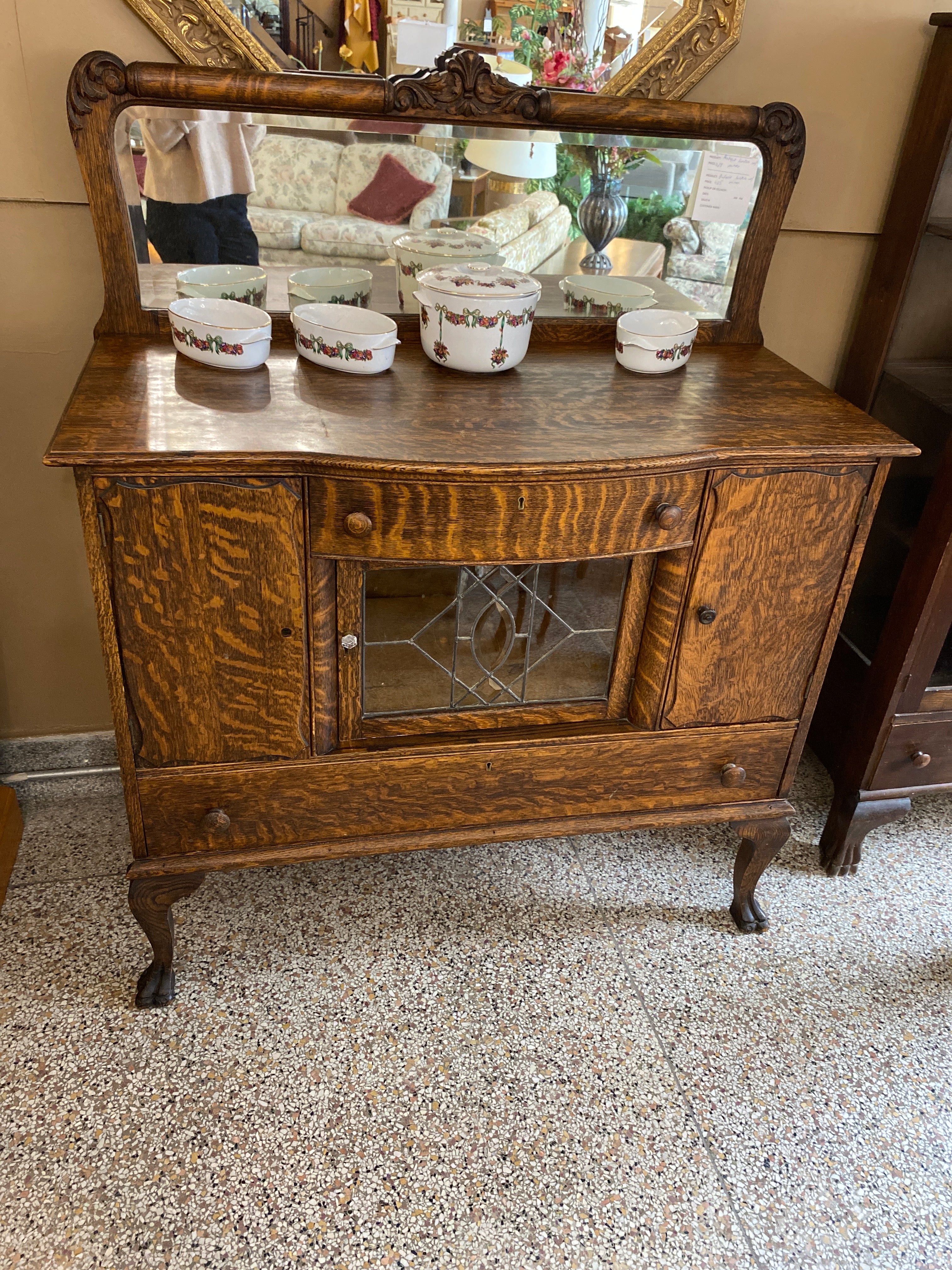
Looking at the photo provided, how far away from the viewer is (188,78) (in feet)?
4.30

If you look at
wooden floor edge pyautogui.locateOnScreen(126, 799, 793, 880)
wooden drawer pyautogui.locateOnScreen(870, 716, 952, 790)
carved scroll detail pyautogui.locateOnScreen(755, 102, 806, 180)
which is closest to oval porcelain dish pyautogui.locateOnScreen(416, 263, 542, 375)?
carved scroll detail pyautogui.locateOnScreen(755, 102, 806, 180)

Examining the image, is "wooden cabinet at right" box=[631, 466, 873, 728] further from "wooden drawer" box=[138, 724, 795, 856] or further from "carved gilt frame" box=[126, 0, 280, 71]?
"carved gilt frame" box=[126, 0, 280, 71]

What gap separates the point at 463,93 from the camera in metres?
1.39

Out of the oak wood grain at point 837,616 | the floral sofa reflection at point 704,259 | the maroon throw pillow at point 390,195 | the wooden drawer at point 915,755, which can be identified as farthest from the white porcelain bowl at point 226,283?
the wooden drawer at point 915,755

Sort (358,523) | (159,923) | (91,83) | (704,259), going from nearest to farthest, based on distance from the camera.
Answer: (358,523)
(91,83)
(159,923)
(704,259)

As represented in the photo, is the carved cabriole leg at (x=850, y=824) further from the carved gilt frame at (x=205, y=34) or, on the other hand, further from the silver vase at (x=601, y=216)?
the carved gilt frame at (x=205, y=34)

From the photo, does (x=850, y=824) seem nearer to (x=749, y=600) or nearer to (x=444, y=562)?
(x=749, y=600)

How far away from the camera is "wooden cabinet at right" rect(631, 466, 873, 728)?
4.40 feet

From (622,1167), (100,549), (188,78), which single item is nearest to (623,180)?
(188,78)

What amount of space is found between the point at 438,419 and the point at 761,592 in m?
0.55

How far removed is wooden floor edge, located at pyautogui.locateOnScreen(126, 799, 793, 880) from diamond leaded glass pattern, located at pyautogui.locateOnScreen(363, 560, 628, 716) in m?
0.23

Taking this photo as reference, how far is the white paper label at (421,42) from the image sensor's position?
1396 millimetres

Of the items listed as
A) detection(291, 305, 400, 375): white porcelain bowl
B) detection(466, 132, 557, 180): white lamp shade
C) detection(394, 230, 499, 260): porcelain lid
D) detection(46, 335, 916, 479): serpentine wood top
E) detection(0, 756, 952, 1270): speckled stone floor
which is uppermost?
detection(466, 132, 557, 180): white lamp shade

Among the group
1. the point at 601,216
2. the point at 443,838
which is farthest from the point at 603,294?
the point at 443,838
